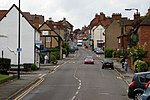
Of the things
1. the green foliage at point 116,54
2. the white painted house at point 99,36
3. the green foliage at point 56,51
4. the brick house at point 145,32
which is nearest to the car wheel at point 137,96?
the brick house at point 145,32

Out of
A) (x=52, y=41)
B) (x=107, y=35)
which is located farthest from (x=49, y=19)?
(x=52, y=41)

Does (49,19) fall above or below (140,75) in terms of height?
above

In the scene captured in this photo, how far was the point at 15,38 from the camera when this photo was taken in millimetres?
65938

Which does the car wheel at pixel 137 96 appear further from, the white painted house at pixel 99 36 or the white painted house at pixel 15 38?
the white painted house at pixel 99 36

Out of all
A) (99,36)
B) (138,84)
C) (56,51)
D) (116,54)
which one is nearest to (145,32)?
(138,84)

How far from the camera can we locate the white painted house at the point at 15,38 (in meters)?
65.7

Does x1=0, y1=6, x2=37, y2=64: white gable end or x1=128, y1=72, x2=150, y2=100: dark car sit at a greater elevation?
x1=0, y1=6, x2=37, y2=64: white gable end

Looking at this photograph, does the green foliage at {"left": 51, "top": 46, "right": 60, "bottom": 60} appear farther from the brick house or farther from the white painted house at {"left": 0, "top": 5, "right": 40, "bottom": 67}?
the brick house

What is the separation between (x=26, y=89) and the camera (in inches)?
1372

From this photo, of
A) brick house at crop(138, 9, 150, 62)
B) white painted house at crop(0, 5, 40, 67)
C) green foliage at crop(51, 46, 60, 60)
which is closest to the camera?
brick house at crop(138, 9, 150, 62)

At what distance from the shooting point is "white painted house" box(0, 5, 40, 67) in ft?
216

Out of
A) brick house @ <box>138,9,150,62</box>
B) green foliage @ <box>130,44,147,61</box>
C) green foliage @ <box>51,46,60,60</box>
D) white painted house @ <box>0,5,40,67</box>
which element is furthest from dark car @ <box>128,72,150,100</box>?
green foliage @ <box>51,46,60,60</box>

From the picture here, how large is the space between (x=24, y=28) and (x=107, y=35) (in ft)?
200

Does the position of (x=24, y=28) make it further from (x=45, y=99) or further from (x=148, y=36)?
(x=45, y=99)
